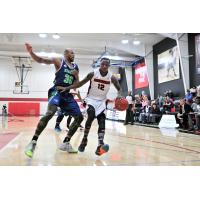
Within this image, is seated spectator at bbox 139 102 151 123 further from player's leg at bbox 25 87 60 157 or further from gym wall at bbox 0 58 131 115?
gym wall at bbox 0 58 131 115

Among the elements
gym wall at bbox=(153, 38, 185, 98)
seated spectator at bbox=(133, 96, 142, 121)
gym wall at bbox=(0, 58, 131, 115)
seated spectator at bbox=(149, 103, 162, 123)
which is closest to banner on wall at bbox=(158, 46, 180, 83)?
gym wall at bbox=(153, 38, 185, 98)

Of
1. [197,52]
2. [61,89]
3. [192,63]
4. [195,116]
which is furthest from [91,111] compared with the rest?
[192,63]

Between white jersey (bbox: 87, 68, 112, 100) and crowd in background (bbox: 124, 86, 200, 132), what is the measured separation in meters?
5.84

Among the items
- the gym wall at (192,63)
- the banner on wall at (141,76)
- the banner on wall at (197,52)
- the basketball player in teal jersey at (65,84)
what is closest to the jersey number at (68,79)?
the basketball player in teal jersey at (65,84)

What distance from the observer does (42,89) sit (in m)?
26.5

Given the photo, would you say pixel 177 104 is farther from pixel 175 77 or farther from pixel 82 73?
pixel 82 73

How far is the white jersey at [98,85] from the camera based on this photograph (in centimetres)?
405

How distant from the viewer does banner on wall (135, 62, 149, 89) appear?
20.7 m

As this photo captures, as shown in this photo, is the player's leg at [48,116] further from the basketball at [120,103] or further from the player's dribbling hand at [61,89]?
the basketball at [120,103]
